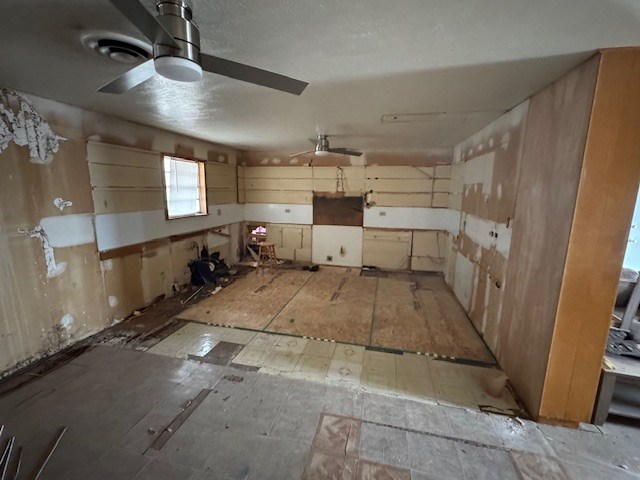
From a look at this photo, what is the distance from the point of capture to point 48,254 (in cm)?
279

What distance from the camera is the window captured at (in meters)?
4.45

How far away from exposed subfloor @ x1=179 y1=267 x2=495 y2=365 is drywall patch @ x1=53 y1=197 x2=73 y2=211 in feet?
5.93

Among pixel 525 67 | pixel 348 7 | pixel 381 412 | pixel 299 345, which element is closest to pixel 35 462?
pixel 299 345

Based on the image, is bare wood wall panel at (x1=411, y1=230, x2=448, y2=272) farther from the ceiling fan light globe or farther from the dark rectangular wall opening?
the ceiling fan light globe

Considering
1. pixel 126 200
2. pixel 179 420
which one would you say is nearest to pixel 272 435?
pixel 179 420

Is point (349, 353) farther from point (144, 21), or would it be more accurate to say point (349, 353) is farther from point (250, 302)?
point (144, 21)

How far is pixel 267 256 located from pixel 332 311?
3038 mm

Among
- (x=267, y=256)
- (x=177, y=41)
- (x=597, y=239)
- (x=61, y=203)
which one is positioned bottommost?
(x=267, y=256)

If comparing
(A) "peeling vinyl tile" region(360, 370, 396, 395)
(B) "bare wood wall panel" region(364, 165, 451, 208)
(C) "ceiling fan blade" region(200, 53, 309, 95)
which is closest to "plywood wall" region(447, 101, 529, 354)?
(B) "bare wood wall panel" region(364, 165, 451, 208)

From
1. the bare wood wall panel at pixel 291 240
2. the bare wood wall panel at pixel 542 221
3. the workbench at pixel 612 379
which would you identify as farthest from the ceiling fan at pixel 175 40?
the bare wood wall panel at pixel 291 240

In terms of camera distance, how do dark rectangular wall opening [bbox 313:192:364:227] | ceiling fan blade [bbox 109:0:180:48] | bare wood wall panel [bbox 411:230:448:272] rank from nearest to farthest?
ceiling fan blade [bbox 109:0:180:48], bare wood wall panel [bbox 411:230:448:272], dark rectangular wall opening [bbox 313:192:364:227]

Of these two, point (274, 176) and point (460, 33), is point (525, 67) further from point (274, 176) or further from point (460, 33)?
point (274, 176)

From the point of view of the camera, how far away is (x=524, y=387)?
2.28 m

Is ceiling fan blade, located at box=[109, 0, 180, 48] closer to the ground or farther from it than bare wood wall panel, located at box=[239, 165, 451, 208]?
farther from it
